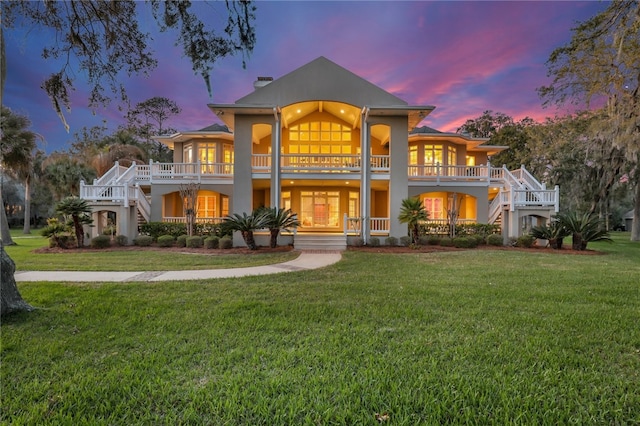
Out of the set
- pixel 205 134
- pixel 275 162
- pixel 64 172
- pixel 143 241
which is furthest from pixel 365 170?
pixel 64 172

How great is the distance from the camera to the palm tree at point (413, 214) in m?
13.4

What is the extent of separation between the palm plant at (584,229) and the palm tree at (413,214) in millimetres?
6146

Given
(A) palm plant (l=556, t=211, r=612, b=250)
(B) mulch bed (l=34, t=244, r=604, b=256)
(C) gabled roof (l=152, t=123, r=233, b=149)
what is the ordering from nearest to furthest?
(B) mulch bed (l=34, t=244, r=604, b=256) → (A) palm plant (l=556, t=211, r=612, b=250) → (C) gabled roof (l=152, t=123, r=233, b=149)

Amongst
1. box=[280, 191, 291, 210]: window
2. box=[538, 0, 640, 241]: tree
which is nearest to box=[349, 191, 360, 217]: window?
box=[280, 191, 291, 210]: window

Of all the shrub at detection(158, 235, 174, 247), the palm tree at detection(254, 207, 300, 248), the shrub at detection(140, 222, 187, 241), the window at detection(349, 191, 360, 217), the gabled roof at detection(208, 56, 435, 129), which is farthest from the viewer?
the window at detection(349, 191, 360, 217)

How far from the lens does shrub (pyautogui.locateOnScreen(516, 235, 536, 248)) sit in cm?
1385

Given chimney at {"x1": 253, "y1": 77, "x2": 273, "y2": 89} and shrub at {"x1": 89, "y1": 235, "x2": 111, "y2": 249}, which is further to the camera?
chimney at {"x1": 253, "y1": 77, "x2": 273, "y2": 89}

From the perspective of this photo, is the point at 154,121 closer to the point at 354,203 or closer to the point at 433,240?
the point at 354,203

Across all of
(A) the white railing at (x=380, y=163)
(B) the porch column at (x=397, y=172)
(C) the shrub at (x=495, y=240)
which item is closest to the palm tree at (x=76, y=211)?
(A) the white railing at (x=380, y=163)

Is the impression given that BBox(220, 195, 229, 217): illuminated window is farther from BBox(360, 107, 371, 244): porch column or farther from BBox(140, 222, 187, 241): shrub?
BBox(360, 107, 371, 244): porch column

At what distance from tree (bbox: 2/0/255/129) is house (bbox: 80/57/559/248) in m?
7.72

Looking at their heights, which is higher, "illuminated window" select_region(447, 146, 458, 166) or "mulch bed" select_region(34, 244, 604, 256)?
"illuminated window" select_region(447, 146, 458, 166)

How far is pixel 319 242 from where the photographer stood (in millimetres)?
13828

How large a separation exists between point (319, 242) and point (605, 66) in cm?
1109
